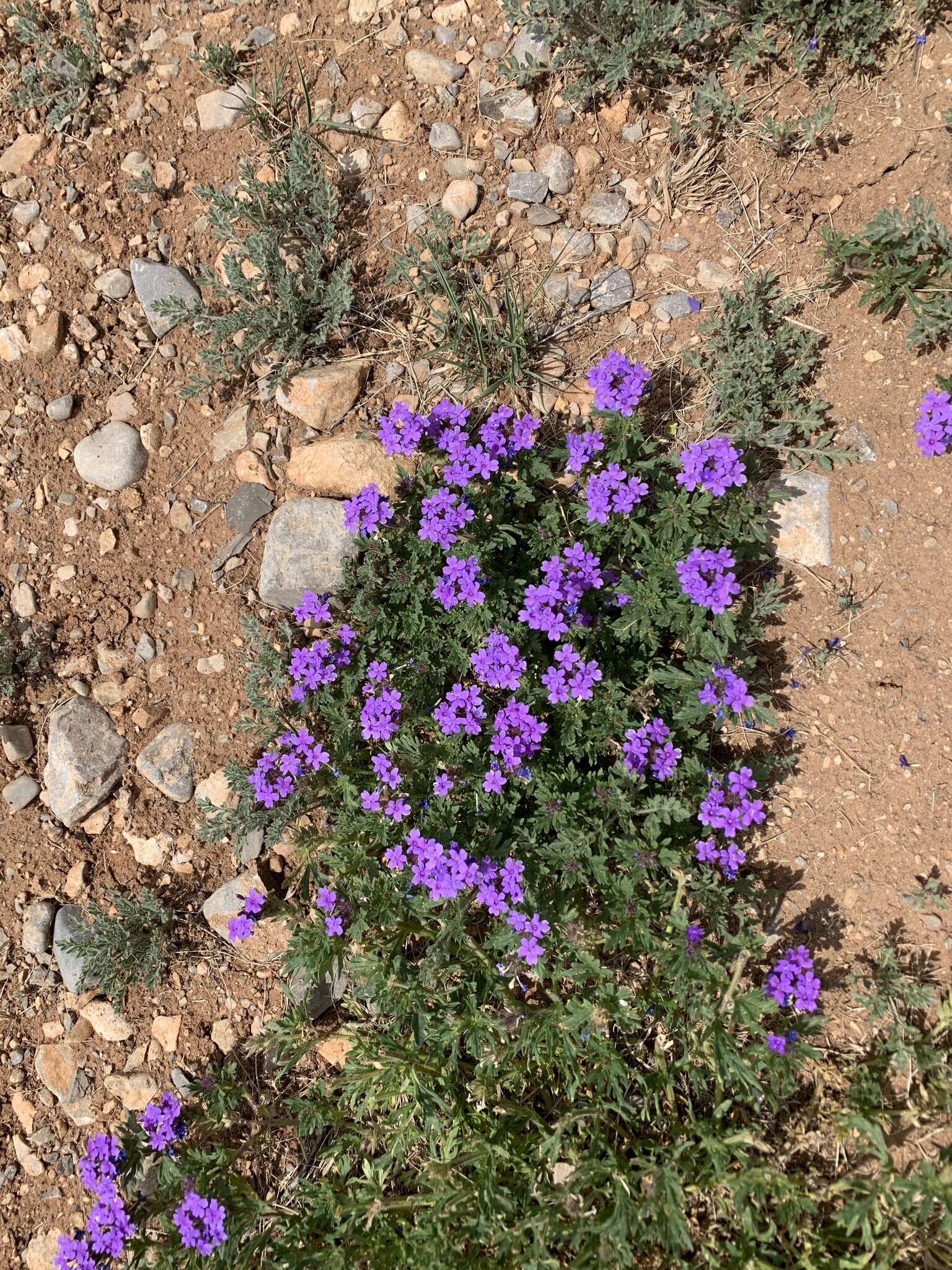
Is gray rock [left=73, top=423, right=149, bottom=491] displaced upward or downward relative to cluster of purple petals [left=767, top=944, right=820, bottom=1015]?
upward

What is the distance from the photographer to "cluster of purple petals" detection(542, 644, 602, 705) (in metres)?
3.98

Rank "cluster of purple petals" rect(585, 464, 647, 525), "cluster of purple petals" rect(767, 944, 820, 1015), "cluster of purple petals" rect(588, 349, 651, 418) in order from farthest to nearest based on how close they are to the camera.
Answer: "cluster of purple petals" rect(588, 349, 651, 418), "cluster of purple petals" rect(585, 464, 647, 525), "cluster of purple petals" rect(767, 944, 820, 1015)

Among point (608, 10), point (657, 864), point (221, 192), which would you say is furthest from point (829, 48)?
point (657, 864)

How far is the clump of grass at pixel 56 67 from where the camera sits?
5617mm

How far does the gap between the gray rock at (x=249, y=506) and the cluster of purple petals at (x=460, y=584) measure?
163 centimetres

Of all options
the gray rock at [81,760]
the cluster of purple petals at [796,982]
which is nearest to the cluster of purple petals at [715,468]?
the cluster of purple petals at [796,982]

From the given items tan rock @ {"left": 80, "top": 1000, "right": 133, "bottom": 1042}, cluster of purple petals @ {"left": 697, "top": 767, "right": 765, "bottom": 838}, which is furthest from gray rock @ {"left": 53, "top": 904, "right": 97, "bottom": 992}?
cluster of purple petals @ {"left": 697, "top": 767, "right": 765, "bottom": 838}

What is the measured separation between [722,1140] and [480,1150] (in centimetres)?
107

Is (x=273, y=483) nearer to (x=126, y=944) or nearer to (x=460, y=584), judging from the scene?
(x=460, y=584)

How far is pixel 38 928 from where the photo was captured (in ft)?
16.3

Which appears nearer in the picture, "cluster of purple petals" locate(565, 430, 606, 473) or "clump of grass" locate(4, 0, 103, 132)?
"cluster of purple petals" locate(565, 430, 606, 473)

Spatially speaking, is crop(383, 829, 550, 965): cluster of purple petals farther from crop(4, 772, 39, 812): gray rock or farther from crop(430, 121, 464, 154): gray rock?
crop(430, 121, 464, 154): gray rock

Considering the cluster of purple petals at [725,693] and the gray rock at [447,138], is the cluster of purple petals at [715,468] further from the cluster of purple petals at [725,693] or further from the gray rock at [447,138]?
the gray rock at [447,138]

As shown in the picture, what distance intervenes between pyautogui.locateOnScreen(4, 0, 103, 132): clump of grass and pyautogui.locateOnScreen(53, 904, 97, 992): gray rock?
4.92m
